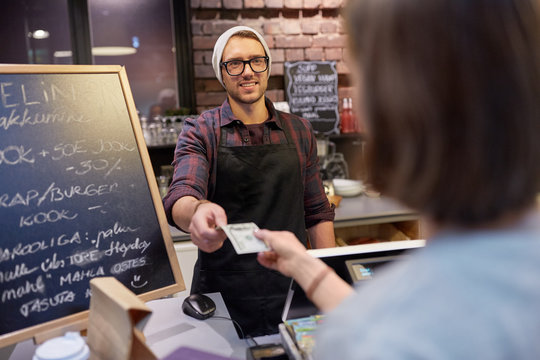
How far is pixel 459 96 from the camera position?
1.68 ft

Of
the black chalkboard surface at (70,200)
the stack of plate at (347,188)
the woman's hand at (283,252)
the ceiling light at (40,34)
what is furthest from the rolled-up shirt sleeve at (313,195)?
the ceiling light at (40,34)

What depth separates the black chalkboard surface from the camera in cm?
113

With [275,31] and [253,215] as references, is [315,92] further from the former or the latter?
[253,215]

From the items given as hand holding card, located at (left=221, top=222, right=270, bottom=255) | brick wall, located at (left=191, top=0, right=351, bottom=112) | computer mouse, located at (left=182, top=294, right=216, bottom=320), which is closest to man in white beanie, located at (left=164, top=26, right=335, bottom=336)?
computer mouse, located at (left=182, top=294, right=216, bottom=320)

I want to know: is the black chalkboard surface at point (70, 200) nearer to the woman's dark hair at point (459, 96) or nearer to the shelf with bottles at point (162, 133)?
the woman's dark hair at point (459, 96)

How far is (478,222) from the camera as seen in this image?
56 centimetres

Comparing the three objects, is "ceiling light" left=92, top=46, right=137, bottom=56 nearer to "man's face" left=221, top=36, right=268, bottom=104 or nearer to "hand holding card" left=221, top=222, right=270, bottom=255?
"man's face" left=221, top=36, right=268, bottom=104

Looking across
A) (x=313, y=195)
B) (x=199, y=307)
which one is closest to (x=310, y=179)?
(x=313, y=195)

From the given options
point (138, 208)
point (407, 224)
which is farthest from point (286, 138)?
point (407, 224)

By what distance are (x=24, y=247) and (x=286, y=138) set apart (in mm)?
1126

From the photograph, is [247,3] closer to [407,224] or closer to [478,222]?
[407,224]

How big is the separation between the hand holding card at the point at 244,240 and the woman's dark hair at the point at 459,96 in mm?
547

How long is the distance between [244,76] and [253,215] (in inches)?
21.7

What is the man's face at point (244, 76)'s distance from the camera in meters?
1.91
